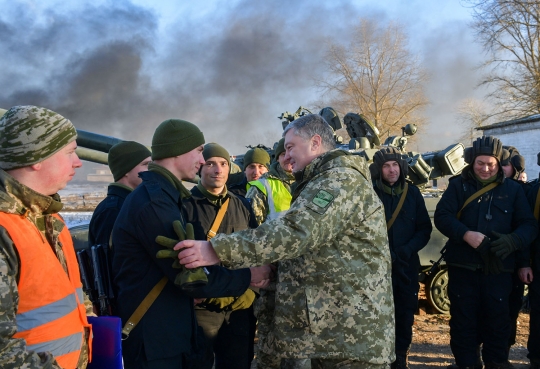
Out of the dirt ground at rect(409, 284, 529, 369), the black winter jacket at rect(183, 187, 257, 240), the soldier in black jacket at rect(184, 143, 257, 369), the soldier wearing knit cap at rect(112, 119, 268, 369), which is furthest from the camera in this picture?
the dirt ground at rect(409, 284, 529, 369)

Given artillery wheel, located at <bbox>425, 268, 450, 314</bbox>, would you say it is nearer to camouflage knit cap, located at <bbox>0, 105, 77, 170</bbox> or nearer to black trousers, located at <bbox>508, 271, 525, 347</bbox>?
black trousers, located at <bbox>508, 271, 525, 347</bbox>

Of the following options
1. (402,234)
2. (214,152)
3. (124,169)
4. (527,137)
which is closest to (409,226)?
(402,234)

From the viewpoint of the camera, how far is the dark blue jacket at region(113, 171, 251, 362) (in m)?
2.20

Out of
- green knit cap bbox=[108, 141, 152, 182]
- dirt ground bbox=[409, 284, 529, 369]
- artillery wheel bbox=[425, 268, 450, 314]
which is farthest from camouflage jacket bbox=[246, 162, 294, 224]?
artillery wheel bbox=[425, 268, 450, 314]

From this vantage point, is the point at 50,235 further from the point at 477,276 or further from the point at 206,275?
the point at 477,276

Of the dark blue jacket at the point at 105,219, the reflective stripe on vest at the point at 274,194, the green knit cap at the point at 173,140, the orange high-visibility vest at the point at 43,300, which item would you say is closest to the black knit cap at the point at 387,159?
the reflective stripe on vest at the point at 274,194

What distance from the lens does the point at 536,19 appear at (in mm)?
24875

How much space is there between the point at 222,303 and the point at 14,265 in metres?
1.77

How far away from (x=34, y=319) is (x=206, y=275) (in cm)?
78

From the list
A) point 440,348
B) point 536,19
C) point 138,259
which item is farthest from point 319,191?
point 536,19

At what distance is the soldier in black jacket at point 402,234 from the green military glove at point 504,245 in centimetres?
71

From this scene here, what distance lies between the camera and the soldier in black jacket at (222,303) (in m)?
3.21

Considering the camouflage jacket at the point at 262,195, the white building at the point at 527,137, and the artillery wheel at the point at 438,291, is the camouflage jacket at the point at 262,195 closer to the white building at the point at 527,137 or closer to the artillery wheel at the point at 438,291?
the artillery wheel at the point at 438,291

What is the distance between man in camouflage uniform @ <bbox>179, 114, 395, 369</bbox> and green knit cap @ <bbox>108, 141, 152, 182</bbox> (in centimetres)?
146
